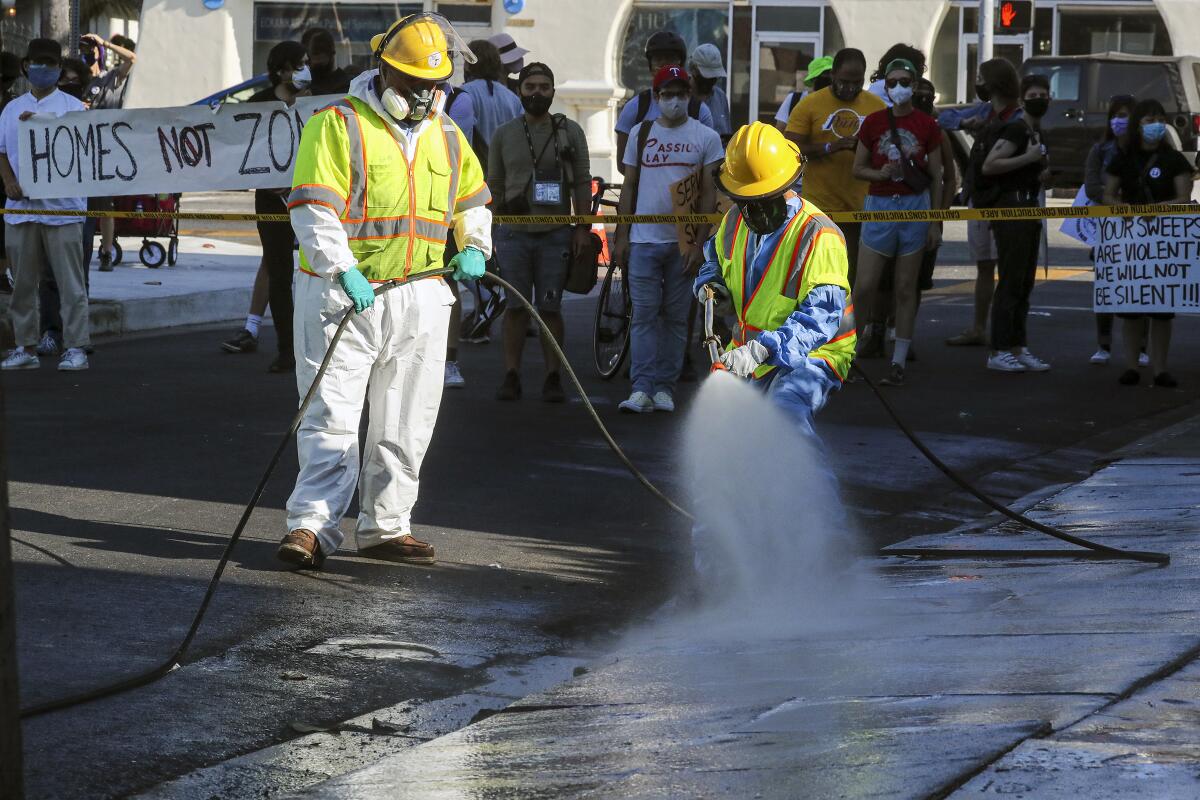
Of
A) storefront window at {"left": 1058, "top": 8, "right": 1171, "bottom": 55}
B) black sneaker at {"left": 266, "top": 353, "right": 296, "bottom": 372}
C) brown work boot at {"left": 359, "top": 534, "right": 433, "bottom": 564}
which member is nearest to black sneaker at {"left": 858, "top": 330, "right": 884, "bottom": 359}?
black sneaker at {"left": 266, "top": 353, "right": 296, "bottom": 372}

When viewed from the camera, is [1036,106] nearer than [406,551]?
No

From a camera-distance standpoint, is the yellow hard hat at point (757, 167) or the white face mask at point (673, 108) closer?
the yellow hard hat at point (757, 167)

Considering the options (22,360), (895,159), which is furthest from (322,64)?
(895,159)

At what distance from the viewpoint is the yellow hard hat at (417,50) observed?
6633 mm

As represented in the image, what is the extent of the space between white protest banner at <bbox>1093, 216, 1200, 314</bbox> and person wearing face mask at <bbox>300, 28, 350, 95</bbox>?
4933 millimetres

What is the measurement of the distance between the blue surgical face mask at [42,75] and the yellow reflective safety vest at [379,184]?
18.1 ft

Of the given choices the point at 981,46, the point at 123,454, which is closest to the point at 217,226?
the point at 981,46

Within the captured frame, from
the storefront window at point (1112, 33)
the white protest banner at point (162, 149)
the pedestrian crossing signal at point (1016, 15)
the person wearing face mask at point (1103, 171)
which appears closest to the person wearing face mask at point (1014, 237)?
the person wearing face mask at point (1103, 171)

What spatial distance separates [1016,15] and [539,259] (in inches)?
688

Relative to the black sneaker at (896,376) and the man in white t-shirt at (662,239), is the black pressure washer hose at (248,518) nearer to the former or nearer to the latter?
the man in white t-shirt at (662,239)

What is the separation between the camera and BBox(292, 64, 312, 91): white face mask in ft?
37.9

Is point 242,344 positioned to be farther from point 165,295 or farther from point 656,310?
point 656,310

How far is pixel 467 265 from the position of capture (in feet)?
23.1

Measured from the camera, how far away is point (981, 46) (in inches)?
1107
